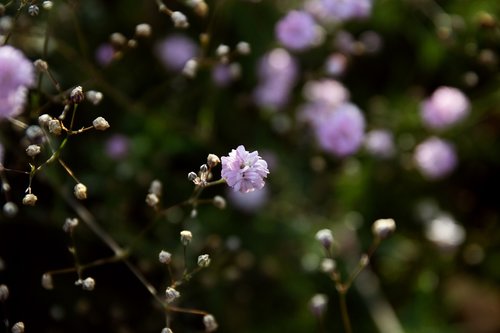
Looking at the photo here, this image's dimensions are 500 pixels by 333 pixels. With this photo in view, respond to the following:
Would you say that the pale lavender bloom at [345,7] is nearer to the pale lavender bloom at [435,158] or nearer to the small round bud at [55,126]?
the pale lavender bloom at [435,158]

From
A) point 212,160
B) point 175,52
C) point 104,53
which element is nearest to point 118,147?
point 104,53

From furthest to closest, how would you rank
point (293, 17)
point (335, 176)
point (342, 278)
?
point (335, 176)
point (342, 278)
point (293, 17)

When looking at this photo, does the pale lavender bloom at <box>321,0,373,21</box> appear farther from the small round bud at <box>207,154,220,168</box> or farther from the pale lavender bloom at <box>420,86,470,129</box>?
the small round bud at <box>207,154,220,168</box>

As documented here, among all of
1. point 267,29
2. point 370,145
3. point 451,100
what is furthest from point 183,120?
point 451,100

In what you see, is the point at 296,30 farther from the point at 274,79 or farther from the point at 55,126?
the point at 55,126

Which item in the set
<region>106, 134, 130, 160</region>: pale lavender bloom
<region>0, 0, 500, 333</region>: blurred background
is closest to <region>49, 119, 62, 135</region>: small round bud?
<region>0, 0, 500, 333</region>: blurred background

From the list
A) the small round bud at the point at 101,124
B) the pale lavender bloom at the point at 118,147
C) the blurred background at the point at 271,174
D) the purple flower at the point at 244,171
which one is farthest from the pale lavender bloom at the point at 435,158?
the small round bud at the point at 101,124

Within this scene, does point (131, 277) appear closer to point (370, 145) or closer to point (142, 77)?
point (142, 77)
